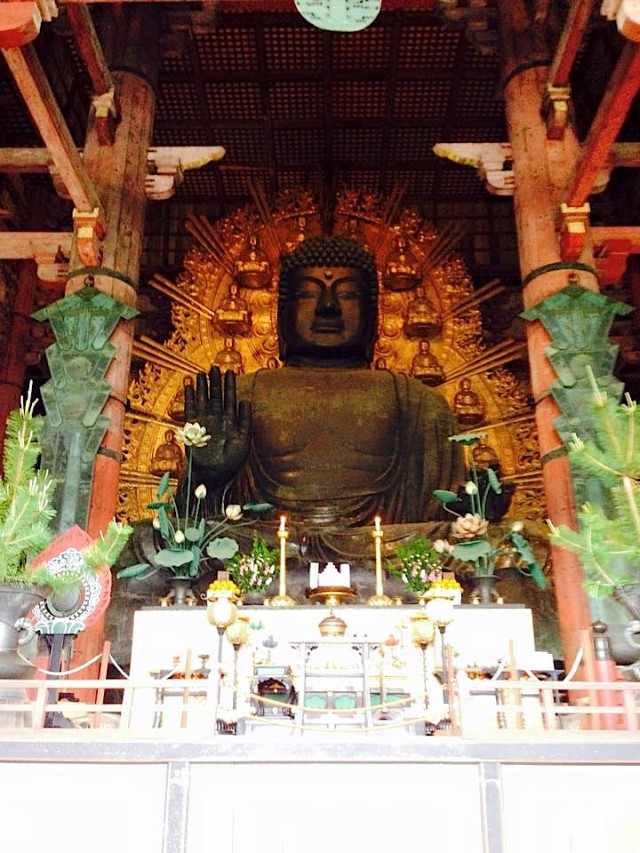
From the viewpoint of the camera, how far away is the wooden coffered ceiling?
725 centimetres

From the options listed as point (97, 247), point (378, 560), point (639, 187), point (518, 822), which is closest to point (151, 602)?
point (378, 560)

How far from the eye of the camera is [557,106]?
16.6 ft

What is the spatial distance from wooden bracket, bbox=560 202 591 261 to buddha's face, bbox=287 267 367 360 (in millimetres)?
2671

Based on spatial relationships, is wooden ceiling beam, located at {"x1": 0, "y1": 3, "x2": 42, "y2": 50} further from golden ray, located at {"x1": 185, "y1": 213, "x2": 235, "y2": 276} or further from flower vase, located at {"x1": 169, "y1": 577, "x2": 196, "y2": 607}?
golden ray, located at {"x1": 185, "y1": 213, "x2": 235, "y2": 276}

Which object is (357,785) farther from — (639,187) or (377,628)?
(639,187)

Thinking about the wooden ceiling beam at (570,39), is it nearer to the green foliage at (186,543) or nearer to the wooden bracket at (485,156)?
the wooden bracket at (485,156)

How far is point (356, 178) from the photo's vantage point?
345 inches

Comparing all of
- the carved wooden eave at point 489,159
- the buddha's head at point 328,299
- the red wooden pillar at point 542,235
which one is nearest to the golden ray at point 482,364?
the buddha's head at point 328,299

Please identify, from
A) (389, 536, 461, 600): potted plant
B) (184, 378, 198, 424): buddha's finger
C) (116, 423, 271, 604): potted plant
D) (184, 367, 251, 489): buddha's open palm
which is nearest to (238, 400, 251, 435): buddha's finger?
(184, 367, 251, 489): buddha's open palm

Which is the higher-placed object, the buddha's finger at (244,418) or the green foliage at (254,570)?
the buddha's finger at (244,418)

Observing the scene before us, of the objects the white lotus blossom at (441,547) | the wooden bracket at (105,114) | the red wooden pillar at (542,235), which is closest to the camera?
the red wooden pillar at (542,235)

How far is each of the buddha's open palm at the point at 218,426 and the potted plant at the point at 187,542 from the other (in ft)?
1.23

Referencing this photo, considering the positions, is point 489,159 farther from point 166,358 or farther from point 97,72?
point 166,358

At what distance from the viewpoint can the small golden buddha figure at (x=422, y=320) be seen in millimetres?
7406
